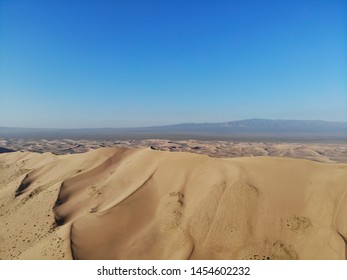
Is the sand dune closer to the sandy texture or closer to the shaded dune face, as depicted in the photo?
the shaded dune face

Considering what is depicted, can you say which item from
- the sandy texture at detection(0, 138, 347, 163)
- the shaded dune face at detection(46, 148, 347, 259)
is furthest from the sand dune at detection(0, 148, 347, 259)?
the sandy texture at detection(0, 138, 347, 163)

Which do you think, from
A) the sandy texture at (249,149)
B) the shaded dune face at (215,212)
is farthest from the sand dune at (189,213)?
the sandy texture at (249,149)

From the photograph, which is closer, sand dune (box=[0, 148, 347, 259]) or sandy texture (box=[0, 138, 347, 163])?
sand dune (box=[0, 148, 347, 259])

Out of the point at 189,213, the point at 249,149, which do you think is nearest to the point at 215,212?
the point at 189,213

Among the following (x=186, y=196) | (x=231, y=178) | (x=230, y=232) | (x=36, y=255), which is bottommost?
(x=36, y=255)

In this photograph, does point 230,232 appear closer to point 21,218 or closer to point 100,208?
point 100,208

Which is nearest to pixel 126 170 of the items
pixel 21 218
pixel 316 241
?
pixel 21 218
